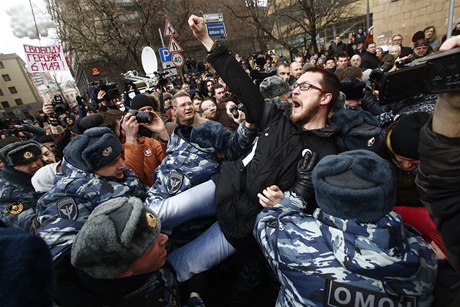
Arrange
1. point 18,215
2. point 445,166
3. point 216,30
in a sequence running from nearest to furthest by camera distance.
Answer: point 445,166 → point 18,215 → point 216,30

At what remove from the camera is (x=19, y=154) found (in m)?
2.60

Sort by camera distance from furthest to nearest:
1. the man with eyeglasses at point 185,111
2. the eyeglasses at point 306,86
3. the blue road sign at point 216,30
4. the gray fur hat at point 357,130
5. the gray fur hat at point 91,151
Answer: the blue road sign at point 216,30, the man with eyeglasses at point 185,111, the eyeglasses at point 306,86, the gray fur hat at point 357,130, the gray fur hat at point 91,151

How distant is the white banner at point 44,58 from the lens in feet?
26.5

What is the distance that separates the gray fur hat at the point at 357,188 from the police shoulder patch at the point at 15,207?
109 inches

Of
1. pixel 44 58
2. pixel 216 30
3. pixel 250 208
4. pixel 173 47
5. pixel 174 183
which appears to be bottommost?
pixel 250 208

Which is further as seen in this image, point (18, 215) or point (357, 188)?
point (18, 215)

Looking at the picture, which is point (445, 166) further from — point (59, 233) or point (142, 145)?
point (142, 145)

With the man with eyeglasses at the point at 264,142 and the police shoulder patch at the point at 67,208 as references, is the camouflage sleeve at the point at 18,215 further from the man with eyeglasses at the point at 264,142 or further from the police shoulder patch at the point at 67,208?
the man with eyeglasses at the point at 264,142

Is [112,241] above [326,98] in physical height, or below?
below

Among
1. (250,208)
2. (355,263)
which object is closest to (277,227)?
(355,263)

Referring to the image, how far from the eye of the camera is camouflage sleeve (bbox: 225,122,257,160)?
233 centimetres

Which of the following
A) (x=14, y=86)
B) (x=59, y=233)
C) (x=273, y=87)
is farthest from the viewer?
(x=14, y=86)

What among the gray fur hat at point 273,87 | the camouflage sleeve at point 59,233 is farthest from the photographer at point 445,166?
the gray fur hat at point 273,87

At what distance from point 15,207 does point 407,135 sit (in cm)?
335
